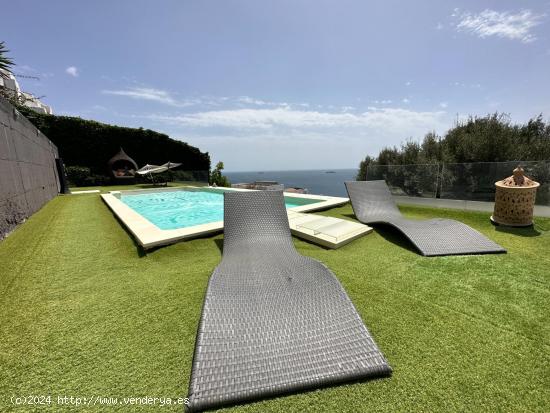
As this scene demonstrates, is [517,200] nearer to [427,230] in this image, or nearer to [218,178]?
[427,230]

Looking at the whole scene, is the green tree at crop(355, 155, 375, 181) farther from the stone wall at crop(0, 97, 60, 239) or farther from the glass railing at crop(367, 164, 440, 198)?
the stone wall at crop(0, 97, 60, 239)

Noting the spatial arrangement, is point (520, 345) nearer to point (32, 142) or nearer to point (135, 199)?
point (32, 142)

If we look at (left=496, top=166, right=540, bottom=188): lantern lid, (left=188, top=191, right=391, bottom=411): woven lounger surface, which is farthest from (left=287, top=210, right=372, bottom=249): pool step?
(left=496, top=166, right=540, bottom=188): lantern lid

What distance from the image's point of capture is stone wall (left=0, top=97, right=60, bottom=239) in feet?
17.4

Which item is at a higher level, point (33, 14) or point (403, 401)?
point (33, 14)

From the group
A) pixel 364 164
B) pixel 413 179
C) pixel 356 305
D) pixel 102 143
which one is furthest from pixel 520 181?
pixel 102 143

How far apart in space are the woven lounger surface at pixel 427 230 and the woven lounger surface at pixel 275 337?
2442mm

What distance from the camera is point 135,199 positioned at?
45.9 feet

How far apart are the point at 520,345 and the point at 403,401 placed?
1.31 meters

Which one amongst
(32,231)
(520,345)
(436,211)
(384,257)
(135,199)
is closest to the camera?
(520,345)

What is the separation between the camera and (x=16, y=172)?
6.24 meters

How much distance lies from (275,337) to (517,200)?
642cm

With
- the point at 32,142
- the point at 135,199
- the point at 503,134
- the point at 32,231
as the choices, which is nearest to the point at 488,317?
the point at 32,231

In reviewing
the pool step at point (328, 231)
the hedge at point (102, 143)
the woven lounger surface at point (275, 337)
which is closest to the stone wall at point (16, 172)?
the woven lounger surface at point (275, 337)
